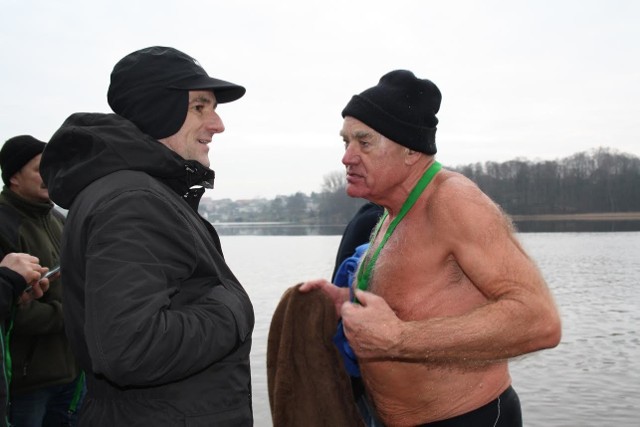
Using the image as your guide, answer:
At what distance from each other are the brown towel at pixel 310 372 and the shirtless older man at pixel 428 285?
144mm

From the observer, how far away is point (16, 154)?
441 centimetres

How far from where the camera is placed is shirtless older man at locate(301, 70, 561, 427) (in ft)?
7.95

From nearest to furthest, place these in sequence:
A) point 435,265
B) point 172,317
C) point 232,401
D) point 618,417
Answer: point 172,317
point 232,401
point 435,265
point 618,417

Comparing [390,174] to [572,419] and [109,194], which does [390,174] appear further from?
[572,419]

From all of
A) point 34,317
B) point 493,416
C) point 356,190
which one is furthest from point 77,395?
point 493,416

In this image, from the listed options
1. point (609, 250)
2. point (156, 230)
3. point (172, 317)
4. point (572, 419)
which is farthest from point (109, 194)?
point (609, 250)

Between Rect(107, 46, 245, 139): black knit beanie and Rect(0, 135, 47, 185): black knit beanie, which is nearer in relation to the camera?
Rect(107, 46, 245, 139): black knit beanie

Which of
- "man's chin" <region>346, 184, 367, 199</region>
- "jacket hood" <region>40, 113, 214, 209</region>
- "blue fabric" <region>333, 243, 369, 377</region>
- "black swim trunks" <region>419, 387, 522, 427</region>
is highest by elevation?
"jacket hood" <region>40, 113, 214, 209</region>

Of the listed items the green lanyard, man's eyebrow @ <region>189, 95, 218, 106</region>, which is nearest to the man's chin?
the green lanyard

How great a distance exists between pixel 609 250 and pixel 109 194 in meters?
41.9

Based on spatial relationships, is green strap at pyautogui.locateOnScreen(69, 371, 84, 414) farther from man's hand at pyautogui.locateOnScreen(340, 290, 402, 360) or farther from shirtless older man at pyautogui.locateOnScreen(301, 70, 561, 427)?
man's hand at pyautogui.locateOnScreen(340, 290, 402, 360)

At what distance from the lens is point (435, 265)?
277 cm

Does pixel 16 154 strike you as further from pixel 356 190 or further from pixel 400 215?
pixel 400 215

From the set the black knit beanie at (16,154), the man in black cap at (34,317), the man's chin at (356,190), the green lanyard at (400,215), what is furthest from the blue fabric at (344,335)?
the black knit beanie at (16,154)
